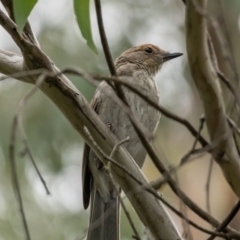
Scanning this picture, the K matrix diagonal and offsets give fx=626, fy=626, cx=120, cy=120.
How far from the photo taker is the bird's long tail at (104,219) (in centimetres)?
465

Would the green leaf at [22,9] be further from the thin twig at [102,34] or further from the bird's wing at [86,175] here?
the bird's wing at [86,175]

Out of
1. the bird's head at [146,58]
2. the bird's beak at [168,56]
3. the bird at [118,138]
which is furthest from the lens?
the bird's beak at [168,56]

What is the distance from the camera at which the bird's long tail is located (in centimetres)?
465


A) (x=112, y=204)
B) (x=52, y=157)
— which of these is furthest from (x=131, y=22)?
(x=112, y=204)

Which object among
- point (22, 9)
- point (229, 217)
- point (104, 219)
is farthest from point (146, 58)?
point (229, 217)

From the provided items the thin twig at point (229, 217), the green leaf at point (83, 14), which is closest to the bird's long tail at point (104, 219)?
the thin twig at point (229, 217)

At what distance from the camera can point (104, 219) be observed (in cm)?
461

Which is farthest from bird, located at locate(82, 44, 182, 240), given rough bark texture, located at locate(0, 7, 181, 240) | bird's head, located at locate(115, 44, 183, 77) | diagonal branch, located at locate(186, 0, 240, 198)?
diagonal branch, located at locate(186, 0, 240, 198)

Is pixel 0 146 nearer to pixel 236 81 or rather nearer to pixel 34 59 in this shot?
pixel 34 59

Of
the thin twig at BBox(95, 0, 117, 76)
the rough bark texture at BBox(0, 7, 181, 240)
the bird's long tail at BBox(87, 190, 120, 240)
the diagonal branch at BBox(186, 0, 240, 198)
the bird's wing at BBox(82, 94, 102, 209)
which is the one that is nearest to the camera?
the diagonal branch at BBox(186, 0, 240, 198)

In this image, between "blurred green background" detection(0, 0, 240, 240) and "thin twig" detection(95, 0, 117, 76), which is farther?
"blurred green background" detection(0, 0, 240, 240)

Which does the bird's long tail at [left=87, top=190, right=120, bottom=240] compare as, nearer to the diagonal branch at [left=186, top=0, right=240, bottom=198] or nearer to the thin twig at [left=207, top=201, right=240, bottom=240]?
the thin twig at [left=207, top=201, right=240, bottom=240]

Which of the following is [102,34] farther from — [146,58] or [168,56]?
[168,56]

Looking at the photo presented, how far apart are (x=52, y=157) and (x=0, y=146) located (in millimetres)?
702
